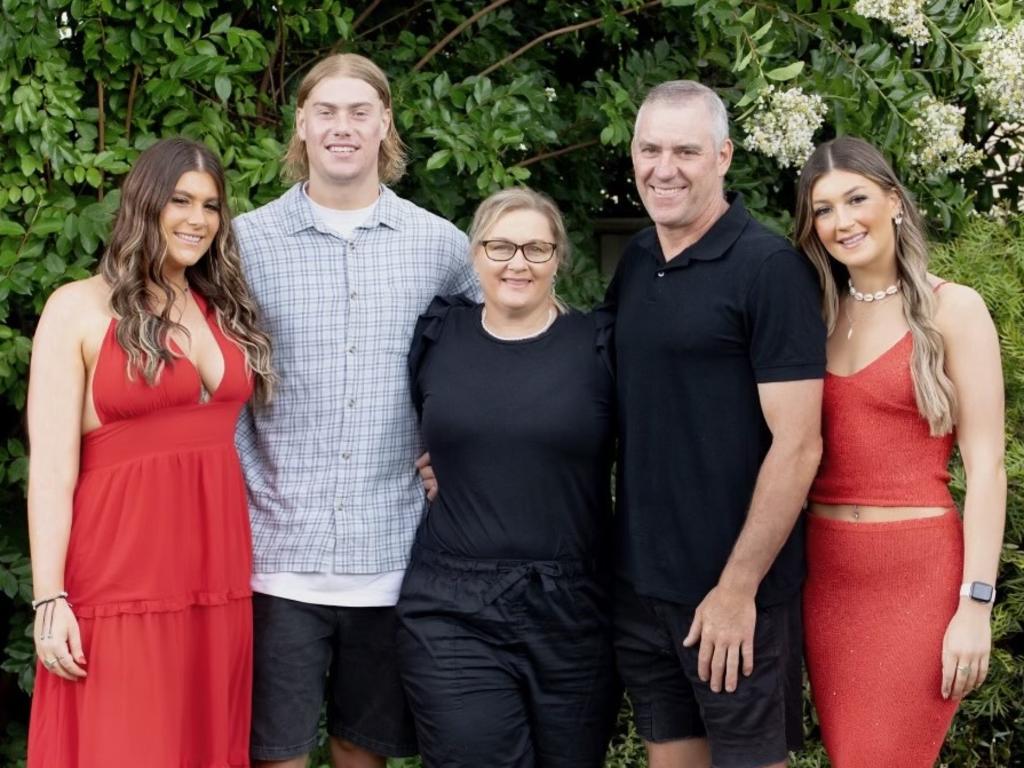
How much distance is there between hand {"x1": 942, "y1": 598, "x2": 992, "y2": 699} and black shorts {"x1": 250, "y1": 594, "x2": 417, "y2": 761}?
125 cm

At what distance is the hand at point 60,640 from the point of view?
310 centimetres

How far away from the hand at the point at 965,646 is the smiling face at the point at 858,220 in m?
0.74

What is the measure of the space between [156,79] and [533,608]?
5.98 feet

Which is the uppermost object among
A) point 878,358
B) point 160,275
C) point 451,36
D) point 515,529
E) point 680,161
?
point 451,36

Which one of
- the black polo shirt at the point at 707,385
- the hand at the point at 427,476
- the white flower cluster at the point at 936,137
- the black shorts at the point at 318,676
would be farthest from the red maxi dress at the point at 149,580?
the white flower cluster at the point at 936,137

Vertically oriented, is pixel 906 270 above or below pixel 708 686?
above

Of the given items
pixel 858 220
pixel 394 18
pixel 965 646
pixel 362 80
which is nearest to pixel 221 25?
pixel 362 80

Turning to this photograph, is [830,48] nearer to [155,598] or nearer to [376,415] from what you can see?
[376,415]

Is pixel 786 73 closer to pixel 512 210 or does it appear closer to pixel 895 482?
pixel 512 210

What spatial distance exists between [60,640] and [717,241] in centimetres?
162

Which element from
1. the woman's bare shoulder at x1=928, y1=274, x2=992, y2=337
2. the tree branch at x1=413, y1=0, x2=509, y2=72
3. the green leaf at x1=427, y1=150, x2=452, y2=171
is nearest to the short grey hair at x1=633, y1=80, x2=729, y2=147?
the woman's bare shoulder at x1=928, y1=274, x2=992, y2=337

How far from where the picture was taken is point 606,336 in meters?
3.33

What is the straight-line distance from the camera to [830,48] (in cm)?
423

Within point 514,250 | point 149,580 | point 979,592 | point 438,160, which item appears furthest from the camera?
point 438,160
